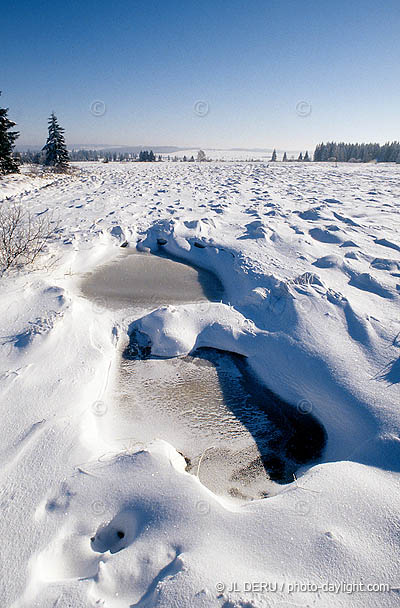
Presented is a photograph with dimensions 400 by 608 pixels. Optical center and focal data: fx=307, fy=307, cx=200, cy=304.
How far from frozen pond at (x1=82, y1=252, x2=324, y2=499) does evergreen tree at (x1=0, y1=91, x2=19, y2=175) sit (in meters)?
18.8

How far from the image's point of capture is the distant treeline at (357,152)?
56000 mm

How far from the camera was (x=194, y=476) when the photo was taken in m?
2.40

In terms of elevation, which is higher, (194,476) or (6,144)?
(6,144)

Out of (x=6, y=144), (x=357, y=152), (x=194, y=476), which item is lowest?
(x=194, y=476)

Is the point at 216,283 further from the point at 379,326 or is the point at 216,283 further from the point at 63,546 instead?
the point at 63,546

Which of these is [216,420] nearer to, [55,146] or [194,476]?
[194,476]

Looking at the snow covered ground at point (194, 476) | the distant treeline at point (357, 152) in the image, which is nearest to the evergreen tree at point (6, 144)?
the snow covered ground at point (194, 476)

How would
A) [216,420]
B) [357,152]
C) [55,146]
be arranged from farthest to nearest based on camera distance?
[357,152]
[55,146]
[216,420]

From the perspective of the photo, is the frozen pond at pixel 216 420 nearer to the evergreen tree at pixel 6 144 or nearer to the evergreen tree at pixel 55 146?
the evergreen tree at pixel 6 144

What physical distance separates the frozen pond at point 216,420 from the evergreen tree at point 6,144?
18777mm

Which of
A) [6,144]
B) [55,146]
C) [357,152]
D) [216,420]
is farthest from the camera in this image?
[357,152]

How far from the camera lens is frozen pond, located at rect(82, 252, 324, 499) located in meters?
2.67

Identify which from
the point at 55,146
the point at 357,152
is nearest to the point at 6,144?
the point at 55,146

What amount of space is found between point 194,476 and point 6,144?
21966mm
